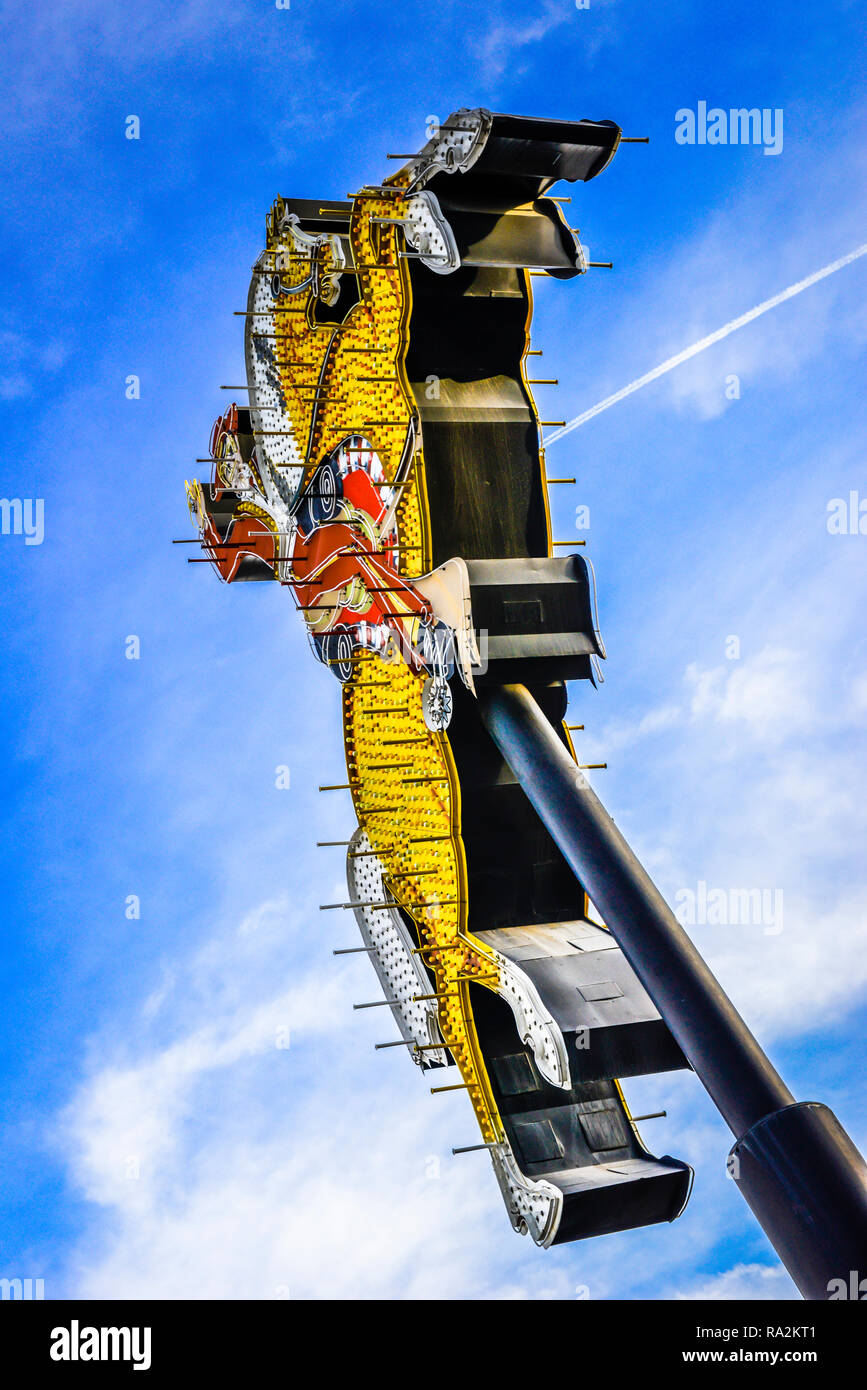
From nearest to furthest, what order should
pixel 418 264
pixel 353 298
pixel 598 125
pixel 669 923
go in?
pixel 669 923, pixel 598 125, pixel 418 264, pixel 353 298

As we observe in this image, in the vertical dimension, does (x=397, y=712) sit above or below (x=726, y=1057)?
above

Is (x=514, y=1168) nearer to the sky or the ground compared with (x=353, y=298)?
nearer to the ground

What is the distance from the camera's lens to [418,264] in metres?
12.3

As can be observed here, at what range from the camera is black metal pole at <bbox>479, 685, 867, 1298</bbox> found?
7.77 metres

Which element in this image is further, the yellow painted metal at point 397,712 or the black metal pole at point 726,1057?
the yellow painted metal at point 397,712

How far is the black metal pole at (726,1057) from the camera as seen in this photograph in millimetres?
7773

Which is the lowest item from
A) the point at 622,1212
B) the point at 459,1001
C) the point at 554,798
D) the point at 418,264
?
the point at 622,1212

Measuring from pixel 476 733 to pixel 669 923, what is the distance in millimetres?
3364

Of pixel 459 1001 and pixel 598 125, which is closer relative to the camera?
pixel 598 125

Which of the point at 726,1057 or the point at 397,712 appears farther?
the point at 397,712

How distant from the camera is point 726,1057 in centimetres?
874

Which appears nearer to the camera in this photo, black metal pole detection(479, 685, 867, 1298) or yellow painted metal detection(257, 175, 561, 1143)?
black metal pole detection(479, 685, 867, 1298)

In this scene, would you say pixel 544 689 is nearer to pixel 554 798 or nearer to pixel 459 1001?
pixel 554 798

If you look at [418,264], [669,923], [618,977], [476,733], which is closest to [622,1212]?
[618,977]
